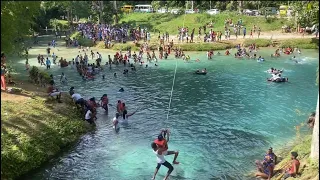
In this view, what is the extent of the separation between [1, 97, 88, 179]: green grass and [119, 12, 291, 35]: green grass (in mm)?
49312

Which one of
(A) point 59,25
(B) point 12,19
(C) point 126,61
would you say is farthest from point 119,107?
(A) point 59,25

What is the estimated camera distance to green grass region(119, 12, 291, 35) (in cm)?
7028

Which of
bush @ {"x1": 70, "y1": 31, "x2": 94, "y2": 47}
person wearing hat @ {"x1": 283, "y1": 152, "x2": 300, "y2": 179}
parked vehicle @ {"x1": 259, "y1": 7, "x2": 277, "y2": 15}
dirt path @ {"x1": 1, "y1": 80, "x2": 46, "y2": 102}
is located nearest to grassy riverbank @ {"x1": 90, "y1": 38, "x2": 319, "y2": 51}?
bush @ {"x1": 70, "y1": 31, "x2": 94, "y2": 47}

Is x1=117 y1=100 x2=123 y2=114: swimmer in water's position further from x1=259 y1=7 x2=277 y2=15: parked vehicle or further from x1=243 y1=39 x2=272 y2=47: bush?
x1=259 y1=7 x2=277 y2=15: parked vehicle

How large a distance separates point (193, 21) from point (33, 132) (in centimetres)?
5799

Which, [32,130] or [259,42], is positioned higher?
[259,42]

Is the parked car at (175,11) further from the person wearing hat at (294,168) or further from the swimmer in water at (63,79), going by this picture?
the person wearing hat at (294,168)

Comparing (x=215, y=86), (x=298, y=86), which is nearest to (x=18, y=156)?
(x=215, y=86)

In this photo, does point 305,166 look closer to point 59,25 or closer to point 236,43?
point 236,43

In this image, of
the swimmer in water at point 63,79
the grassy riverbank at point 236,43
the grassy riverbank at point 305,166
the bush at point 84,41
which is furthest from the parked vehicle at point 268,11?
the grassy riverbank at point 305,166

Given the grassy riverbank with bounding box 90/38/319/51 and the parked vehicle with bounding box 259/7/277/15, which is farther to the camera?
the parked vehicle with bounding box 259/7/277/15

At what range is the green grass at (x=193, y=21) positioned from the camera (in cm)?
7028

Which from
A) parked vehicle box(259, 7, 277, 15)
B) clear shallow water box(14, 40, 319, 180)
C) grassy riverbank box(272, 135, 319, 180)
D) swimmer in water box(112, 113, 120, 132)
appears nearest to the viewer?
grassy riverbank box(272, 135, 319, 180)

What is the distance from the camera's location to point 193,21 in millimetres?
75188
